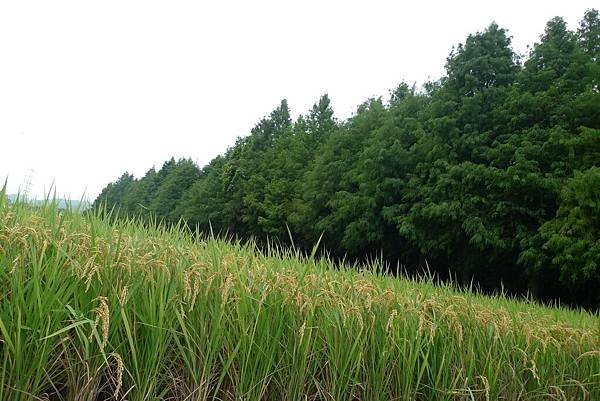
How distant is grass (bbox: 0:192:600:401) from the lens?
151 cm

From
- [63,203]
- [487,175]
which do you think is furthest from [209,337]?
[487,175]

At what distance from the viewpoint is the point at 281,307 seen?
2.06 m

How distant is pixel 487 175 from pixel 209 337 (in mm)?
17541

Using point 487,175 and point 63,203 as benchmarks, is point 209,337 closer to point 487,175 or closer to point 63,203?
point 63,203

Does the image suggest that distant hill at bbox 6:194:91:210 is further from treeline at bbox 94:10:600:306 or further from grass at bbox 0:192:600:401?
treeline at bbox 94:10:600:306

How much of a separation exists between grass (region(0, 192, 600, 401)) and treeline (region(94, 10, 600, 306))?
460 inches

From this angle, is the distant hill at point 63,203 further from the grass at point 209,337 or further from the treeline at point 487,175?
the treeline at point 487,175

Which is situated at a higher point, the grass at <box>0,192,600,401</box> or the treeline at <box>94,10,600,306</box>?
the treeline at <box>94,10,600,306</box>

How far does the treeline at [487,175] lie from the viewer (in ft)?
52.9

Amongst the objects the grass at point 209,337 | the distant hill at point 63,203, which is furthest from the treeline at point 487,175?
the grass at point 209,337

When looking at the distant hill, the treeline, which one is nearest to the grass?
the distant hill

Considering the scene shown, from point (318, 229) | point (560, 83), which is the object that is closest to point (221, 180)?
point (318, 229)

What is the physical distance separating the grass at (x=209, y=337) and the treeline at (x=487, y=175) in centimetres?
1168

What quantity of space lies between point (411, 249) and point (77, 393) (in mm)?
21591
